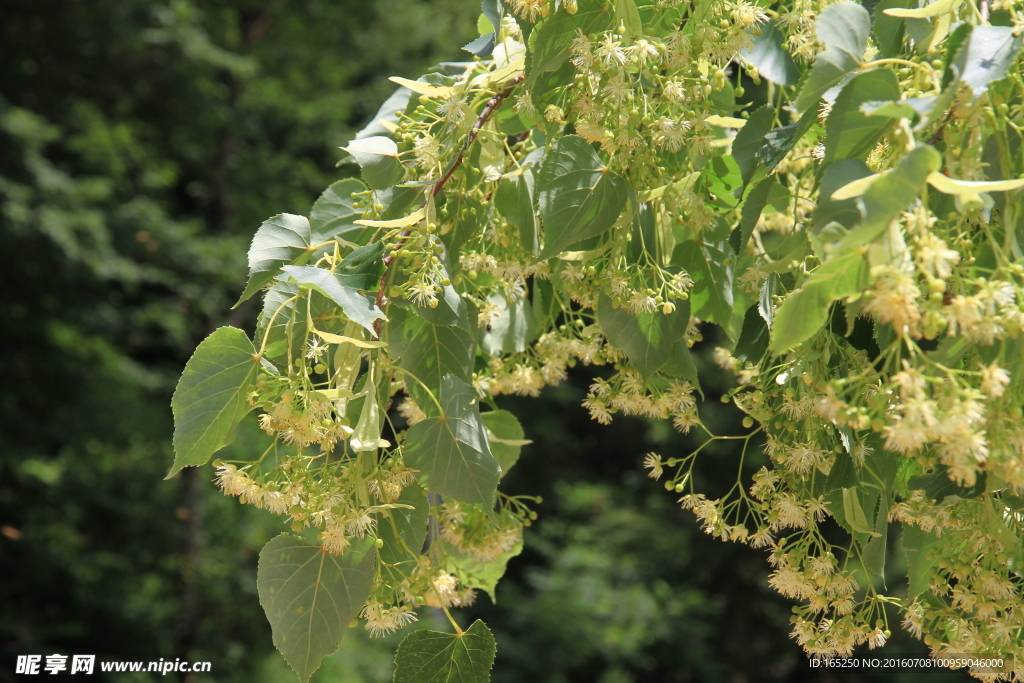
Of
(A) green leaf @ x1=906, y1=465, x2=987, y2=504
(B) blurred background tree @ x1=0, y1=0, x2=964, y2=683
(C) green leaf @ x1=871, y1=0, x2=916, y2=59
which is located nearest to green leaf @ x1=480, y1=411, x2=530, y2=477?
(A) green leaf @ x1=906, y1=465, x2=987, y2=504

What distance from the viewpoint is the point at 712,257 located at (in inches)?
30.7

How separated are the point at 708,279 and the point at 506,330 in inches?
7.7

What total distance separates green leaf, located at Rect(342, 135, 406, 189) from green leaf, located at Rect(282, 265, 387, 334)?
0.17 meters

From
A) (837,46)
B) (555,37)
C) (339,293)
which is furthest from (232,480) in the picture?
(837,46)

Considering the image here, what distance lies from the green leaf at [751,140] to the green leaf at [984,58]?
0.19 m

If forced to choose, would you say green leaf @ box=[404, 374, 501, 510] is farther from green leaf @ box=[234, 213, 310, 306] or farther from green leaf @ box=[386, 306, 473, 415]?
green leaf @ box=[234, 213, 310, 306]

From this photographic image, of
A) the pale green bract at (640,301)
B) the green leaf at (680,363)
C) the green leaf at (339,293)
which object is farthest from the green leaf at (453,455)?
the green leaf at (680,363)

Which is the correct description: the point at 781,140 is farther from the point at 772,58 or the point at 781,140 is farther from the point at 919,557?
the point at 919,557

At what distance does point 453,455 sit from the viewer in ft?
2.15

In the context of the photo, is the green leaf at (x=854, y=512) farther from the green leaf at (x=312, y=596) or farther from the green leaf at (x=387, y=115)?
the green leaf at (x=387, y=115)

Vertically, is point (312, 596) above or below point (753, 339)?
below

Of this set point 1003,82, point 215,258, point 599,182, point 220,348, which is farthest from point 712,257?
point 215,258

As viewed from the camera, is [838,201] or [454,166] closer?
[838,201]

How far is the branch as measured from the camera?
65cm
